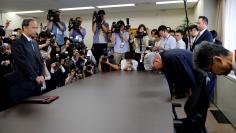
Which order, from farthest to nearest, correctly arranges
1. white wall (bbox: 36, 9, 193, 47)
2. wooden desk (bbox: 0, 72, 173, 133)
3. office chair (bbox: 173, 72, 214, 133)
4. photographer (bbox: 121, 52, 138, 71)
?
white wall (bbox: 36, 9, 193, 47), photographer (bbox: 121, 52, 138, 71), office chair (bbox: 173, 72, 214, 133), wooden desk (bbox: 0, 72, 173, 133)

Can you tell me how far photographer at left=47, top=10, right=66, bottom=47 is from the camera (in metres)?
4.87

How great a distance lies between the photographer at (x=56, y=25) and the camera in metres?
4.87

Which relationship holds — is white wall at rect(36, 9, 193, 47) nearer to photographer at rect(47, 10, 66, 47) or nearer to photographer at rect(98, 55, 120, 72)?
photographer at rect(47, 10, 66, 47)

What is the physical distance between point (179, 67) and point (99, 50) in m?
3.10

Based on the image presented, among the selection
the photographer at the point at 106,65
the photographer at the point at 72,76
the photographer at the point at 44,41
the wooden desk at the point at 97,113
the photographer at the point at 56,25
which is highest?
the photographer at the point at 56,25

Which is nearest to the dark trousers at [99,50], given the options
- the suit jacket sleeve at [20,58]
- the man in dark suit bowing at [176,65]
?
the suit jacket sleeve at [20,58]

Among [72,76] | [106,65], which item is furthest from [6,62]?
[106,65]

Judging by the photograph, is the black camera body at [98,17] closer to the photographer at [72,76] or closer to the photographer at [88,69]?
the photographer at [88,69]

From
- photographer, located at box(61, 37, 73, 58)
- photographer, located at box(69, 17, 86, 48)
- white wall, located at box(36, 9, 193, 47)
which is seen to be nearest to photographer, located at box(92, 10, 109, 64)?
photographer, located at box(69, 17, 86, 48)

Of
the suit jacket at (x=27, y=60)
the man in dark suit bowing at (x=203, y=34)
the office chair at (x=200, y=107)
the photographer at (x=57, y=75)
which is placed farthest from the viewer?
the photographer at (x=57, y=75)

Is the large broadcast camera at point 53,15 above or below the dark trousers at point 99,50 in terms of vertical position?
above

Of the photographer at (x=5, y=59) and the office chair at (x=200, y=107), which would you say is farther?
the photographer at (x=5, y=59)

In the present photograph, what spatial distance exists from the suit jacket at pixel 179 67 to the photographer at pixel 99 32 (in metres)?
2.81

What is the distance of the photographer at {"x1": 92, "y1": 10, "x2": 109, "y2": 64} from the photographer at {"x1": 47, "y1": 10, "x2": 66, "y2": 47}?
2.28ft
